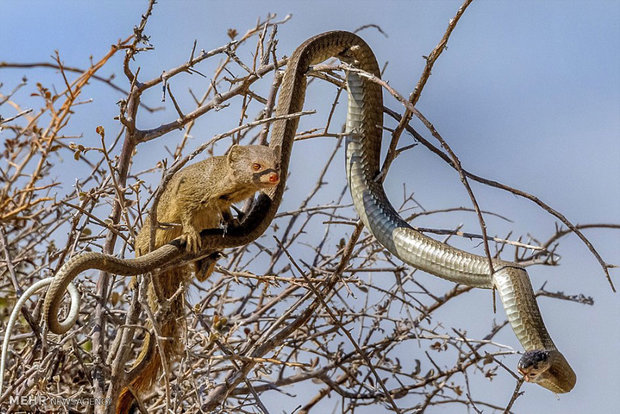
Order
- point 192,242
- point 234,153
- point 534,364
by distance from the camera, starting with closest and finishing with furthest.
Result: point 534,364
point 192,242
point 234,153

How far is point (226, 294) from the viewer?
17.9 feet

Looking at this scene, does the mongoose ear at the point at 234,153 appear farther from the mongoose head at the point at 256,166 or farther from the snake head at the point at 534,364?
the snake head at the point at 534,364

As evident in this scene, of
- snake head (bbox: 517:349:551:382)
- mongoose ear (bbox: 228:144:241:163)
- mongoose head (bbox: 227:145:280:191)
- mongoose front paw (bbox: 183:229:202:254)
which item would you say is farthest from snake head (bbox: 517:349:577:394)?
mongoose ear (bbox: 228:144:241:163)

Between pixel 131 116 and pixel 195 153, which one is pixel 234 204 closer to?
pixel 131 116

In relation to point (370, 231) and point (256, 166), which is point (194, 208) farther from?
point (370, 231)

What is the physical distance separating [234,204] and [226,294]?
3.34ft

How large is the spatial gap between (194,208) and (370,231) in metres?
0.90

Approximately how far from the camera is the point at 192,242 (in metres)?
4.14

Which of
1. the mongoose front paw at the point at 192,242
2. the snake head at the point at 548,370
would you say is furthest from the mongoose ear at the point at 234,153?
the snake head at the point at 548,370

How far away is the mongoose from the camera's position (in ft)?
13.8

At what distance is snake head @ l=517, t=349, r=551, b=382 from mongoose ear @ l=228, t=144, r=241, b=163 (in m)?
1.78

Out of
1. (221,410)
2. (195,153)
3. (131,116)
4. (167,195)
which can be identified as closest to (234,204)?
(167,195)

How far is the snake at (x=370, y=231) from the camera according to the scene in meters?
3.29

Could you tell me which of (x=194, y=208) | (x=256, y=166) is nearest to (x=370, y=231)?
(x=256, y=166)
